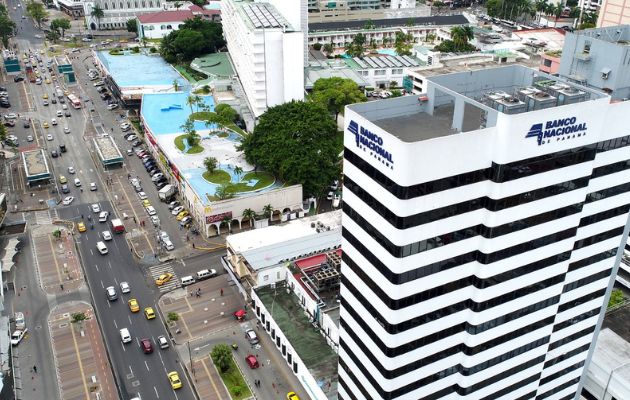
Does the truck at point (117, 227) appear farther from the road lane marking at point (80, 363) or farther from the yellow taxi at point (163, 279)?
the road lane marking at point (80, 363)

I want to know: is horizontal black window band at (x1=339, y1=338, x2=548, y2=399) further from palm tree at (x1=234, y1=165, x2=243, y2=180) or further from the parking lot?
palm tree at (x1=234, y1=165, x2=243, y2=180)

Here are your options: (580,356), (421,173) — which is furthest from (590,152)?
(580,356)

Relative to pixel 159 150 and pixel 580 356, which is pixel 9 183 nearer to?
pixel 159 150

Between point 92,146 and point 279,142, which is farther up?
point 279,142

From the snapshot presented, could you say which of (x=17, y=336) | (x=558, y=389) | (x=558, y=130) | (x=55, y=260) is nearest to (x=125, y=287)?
(x=17, y=336)

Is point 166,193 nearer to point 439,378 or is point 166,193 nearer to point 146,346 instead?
point 146,346

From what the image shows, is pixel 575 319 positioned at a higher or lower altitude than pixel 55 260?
higher
